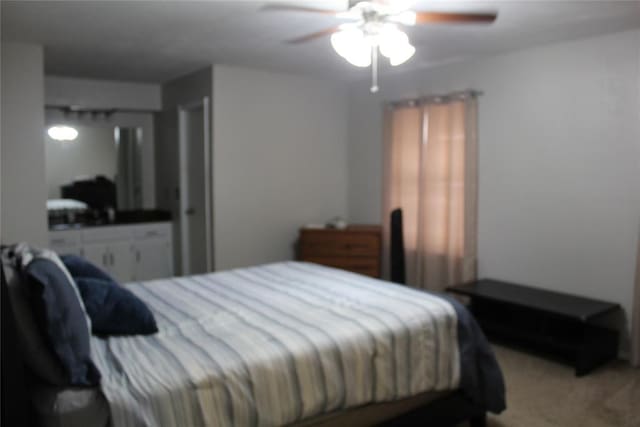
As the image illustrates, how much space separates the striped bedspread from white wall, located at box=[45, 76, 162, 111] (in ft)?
10.2

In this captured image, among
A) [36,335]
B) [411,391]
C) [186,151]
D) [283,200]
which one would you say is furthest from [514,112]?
[36,335]

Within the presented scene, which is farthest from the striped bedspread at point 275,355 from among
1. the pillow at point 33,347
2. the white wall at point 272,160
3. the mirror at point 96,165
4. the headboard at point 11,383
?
the mirror at point 96,165

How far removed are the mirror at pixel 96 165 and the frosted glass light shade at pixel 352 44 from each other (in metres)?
3.84

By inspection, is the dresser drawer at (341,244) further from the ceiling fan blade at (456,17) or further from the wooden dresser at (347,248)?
the ceiling fan blade at (456,17)

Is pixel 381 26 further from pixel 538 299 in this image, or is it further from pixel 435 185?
pixel 435 185

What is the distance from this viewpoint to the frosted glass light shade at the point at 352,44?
239 cm

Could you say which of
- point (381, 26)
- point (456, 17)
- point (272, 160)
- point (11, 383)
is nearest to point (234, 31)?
point (381, 26)

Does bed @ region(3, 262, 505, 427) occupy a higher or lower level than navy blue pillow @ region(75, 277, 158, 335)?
lower

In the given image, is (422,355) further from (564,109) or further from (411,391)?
(564,109)

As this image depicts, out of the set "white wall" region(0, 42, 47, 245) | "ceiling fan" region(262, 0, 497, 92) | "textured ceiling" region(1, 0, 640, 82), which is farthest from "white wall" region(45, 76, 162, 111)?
"ceiling fan" region(262, 0, 497, 92)

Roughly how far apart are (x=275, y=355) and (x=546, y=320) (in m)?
2.43

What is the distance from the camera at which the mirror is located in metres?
5.21

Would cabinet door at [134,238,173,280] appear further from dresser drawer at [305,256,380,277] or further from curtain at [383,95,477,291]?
curtain at [383,95,477,291]

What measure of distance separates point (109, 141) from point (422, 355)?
14.4 feet
